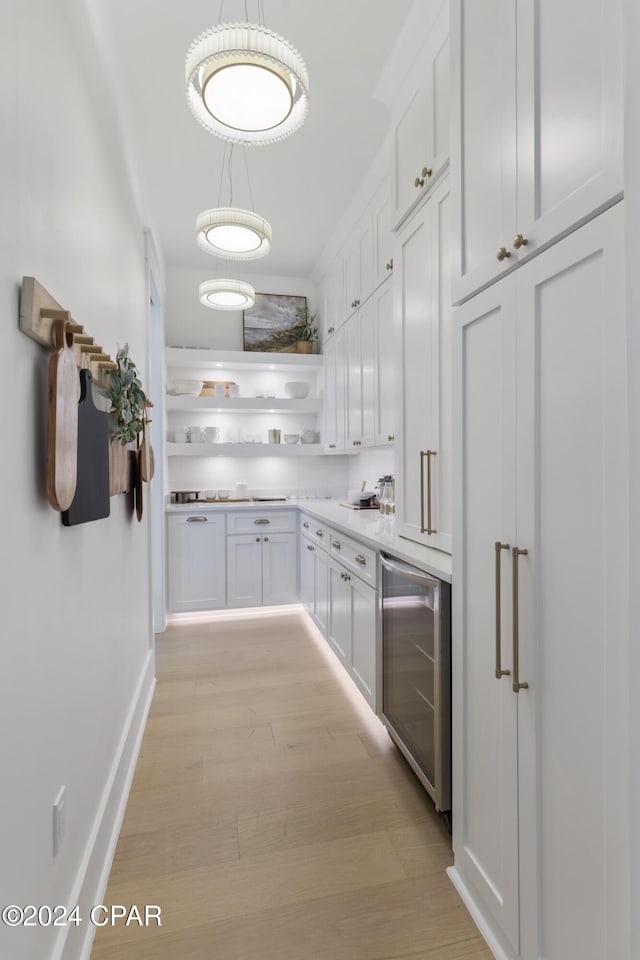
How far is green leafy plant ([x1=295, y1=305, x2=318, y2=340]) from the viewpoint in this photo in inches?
193

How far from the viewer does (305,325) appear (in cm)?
494

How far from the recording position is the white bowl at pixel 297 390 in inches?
189

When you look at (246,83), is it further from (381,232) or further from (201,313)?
(201,313)

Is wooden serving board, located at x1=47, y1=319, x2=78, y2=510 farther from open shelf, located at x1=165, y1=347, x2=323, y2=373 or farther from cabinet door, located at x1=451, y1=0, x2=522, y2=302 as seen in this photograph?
open shelf, located at x1=165, y1=347, x2=323, y2=373

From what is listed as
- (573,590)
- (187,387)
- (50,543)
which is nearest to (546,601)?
(573,590)

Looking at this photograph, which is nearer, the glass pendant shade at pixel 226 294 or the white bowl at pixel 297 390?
the glass pendant shade at pixel 226 294

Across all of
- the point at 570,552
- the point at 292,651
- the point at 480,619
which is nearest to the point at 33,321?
the point at 570,552

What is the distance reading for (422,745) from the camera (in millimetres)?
1843

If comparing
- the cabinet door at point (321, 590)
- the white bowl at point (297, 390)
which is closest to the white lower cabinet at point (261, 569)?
the cabinet door at point (321, 590)

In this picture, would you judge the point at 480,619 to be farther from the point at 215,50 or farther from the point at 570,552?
the point at 215,50

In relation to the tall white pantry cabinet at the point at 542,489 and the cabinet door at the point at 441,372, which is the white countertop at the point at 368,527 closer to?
the cabinet door at the point at 441,372

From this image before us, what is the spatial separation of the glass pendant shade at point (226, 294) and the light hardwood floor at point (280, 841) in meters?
A: 2.69

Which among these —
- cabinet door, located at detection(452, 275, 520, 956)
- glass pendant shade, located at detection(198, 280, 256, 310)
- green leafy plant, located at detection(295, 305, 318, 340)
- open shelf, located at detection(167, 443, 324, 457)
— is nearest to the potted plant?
green leafy plant, located at detection(295, 305, 318, 340)

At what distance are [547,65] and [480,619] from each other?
4.46 ft
